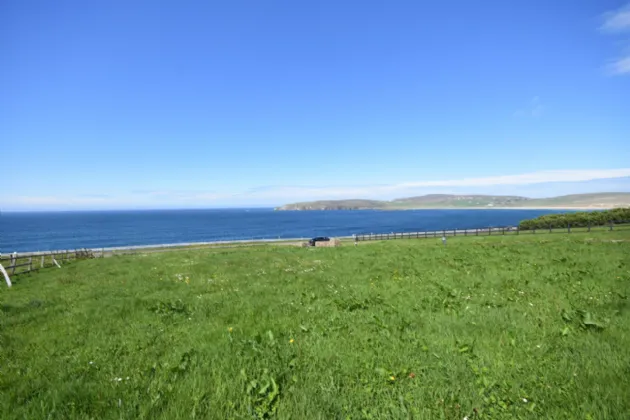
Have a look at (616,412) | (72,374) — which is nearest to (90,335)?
(72,374)

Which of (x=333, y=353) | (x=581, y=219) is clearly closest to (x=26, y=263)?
(x=333, y=353)

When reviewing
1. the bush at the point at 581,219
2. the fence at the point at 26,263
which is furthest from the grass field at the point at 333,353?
the bush at the point at 581,219

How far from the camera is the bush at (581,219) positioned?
54.3 meters

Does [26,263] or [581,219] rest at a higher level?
[26,263]

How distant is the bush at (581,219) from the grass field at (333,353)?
2303 inches

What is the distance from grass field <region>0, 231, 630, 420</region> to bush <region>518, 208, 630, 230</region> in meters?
58.5

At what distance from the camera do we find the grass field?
4.19 m

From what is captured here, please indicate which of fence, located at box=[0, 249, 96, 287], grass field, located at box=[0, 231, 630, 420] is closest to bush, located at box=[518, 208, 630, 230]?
grass field, located at box=[0, 231, 630, 420]

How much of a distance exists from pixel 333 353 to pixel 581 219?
74.0m

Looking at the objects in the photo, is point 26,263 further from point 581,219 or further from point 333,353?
point 581,219

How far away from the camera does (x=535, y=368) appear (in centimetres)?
497

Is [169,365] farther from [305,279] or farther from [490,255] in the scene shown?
[490,255]

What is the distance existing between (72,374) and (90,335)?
2.47m

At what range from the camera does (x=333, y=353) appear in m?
5.69
